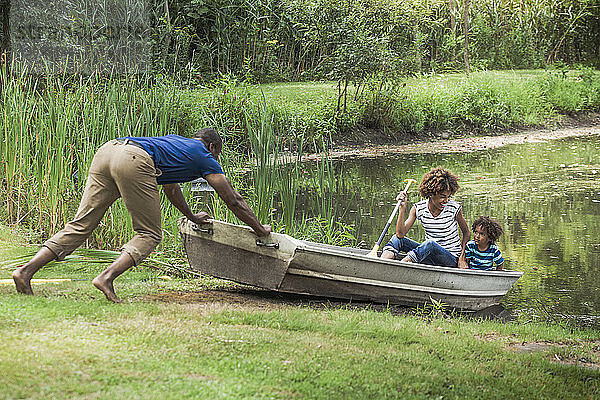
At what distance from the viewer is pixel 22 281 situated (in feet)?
14.9

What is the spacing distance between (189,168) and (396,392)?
2116 mm

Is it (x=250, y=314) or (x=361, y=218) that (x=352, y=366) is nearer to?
(x=250, y=314)

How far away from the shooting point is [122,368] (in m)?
3.21

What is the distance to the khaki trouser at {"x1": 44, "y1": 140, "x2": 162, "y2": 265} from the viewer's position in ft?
14.8

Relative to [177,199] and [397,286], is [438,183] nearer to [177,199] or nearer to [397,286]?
[397,286]

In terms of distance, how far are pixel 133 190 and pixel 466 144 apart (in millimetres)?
12539

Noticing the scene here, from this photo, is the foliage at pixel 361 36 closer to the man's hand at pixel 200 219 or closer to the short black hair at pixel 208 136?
the man's hand at pixel 200 219

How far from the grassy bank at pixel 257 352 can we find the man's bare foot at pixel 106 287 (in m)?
0.10

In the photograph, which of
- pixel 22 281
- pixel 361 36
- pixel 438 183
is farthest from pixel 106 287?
pixel 361 36

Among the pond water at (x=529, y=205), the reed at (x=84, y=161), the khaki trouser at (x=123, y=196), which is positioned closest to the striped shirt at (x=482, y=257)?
the pond water at (x=529, y=205)

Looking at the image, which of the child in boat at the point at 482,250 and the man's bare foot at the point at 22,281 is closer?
the man's bare foot at the point at 22,281

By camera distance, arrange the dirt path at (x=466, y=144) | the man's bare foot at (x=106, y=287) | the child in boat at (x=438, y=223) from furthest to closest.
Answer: the dirt path at (x=466, y=144)
the child in boat at (x=438, y=223)
the man's bare foot at (x=106, y=287)

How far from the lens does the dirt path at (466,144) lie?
14.9 meters

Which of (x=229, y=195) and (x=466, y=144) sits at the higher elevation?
(x=229, y=195)
